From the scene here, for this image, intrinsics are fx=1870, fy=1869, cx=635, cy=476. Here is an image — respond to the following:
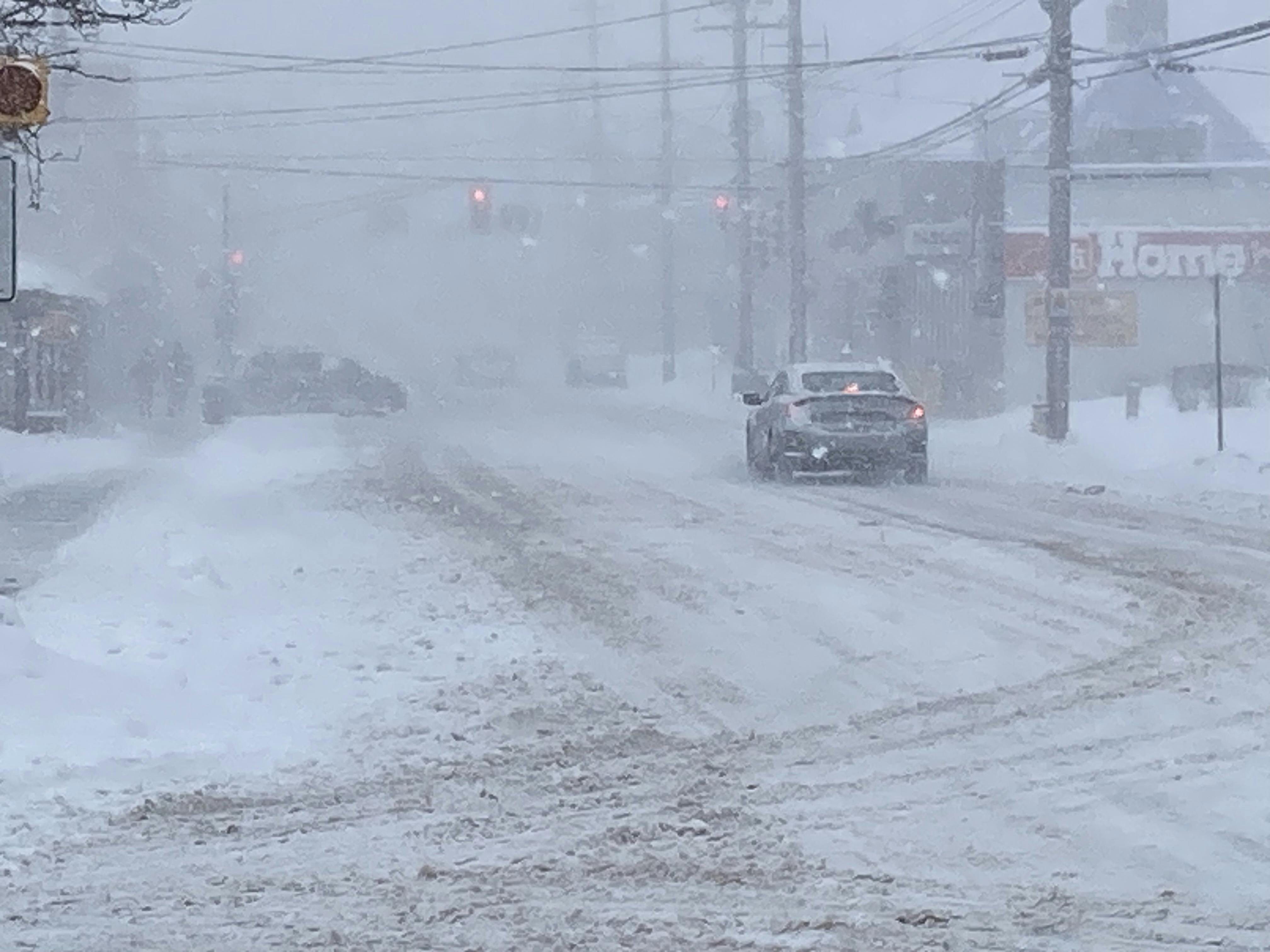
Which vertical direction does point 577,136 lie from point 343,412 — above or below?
above

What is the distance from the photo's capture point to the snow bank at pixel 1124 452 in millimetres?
21844

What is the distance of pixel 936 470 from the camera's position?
84.5 feet

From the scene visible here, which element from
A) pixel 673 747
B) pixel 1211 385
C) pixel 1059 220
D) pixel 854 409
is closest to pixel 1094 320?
pixel 1059 220

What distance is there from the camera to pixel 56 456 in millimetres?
29828

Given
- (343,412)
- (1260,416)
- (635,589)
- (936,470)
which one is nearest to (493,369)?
(343,412)

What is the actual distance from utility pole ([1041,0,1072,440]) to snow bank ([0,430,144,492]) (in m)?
13.8

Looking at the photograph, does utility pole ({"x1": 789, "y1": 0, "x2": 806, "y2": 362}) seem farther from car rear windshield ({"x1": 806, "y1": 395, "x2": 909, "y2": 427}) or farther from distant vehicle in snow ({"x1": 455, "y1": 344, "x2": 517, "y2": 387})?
distant vehicle in snow ({"x1": 455, "y1": 344, "x2": 517, "y2": 387})

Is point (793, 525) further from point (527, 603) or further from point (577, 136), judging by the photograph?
point (577, 136)

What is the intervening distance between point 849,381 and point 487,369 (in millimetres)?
47378

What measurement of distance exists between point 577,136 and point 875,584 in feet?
330

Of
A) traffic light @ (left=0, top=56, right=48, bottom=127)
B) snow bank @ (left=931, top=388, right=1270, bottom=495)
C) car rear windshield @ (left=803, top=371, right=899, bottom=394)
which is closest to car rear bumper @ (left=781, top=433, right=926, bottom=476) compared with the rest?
car rear windshield @ (left=803, top=371, right=899, bottom=394)

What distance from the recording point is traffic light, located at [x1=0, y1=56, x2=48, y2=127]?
9766mm

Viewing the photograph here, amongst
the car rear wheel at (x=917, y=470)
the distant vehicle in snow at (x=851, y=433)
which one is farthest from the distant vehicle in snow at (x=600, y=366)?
the car rear wheel at (x=917, y=470)

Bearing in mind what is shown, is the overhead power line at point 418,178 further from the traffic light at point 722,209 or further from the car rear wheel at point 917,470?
the car rear wheel at point 917,470
